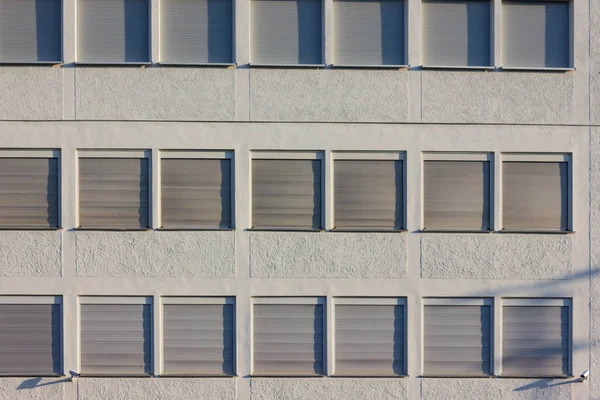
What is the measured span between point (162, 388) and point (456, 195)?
5475 mm

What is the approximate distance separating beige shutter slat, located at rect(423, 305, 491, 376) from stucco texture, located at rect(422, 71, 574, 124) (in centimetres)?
299

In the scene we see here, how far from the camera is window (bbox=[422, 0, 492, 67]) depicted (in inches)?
334

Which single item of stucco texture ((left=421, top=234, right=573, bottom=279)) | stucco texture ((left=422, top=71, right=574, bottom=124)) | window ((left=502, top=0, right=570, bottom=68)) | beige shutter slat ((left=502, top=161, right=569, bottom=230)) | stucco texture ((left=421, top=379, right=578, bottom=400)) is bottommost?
stucco texture ((left=421, top=379, right=578, bottom=400))

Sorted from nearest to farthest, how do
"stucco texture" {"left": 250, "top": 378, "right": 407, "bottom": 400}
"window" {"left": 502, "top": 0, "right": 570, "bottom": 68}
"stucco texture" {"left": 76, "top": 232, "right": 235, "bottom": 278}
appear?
1. "stucco texture" {"left": 76, "top": 232, "right": 235, "bottom": 278}
2. "stucco texture" {"left": 250, "top": 378, "right": 407, "bottom": 400}
3. "window" {"left": 502, "top": 0, "right": 570, "bottom": 68}

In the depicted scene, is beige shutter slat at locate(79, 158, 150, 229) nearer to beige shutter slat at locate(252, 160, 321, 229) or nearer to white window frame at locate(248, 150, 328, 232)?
white window frame at locate(248, 150, 328, 232)

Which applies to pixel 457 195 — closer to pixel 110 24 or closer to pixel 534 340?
pixel 534 340

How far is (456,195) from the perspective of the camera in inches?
332

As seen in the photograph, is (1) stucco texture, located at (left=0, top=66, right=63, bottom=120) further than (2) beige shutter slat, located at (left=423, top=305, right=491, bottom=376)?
No

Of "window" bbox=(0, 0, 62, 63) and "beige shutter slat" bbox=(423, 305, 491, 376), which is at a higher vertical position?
"window" bbox=(0, 0, 62, 63)

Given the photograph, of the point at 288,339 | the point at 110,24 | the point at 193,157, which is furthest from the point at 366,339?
the point at 110,24

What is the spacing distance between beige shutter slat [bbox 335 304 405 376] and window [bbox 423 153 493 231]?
156 cm

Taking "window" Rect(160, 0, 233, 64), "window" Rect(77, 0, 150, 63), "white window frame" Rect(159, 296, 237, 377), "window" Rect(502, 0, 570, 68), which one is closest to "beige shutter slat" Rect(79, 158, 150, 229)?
"white window frame" Rect(159, 296, 237, 377)

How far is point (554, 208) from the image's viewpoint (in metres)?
8.46

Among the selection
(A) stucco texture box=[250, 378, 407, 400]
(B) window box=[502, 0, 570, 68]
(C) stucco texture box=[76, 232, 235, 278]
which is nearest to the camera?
(C) stucco texture box=[76, 232, 235, 278]
